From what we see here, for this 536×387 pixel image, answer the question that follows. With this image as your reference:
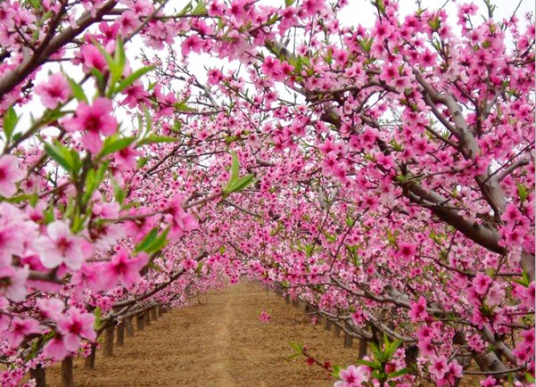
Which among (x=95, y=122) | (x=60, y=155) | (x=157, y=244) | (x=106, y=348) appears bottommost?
(x=106, y=348)

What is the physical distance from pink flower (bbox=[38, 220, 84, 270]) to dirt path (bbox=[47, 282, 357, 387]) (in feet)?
23.6

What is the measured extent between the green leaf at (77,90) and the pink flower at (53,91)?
0.26m

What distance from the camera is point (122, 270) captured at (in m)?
1.92

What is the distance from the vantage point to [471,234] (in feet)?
13.2

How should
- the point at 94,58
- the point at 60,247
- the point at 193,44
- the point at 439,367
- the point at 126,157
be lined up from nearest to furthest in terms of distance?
the point at 60,247
the point at 94,58
the point at 126,157
the point at 193,44
the point at 439,367

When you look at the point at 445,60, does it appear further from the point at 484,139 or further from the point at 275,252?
the point at 275,252

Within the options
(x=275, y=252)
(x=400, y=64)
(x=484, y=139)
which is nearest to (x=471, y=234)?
(x=484, y=139)

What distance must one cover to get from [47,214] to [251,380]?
13452mm

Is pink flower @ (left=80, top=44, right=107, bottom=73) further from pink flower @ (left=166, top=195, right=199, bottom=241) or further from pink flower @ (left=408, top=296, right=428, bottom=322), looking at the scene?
pink flower @ (left=408, top=296, right=428, bottom=322)

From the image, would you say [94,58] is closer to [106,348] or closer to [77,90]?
[77,90]

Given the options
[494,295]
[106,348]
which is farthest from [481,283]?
[106,348]

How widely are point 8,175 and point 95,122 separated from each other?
0.54 m

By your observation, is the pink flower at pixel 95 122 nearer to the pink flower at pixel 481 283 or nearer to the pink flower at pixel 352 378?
the pink flower at pixel 352 378

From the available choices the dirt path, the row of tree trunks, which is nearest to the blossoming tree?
the dirt path
